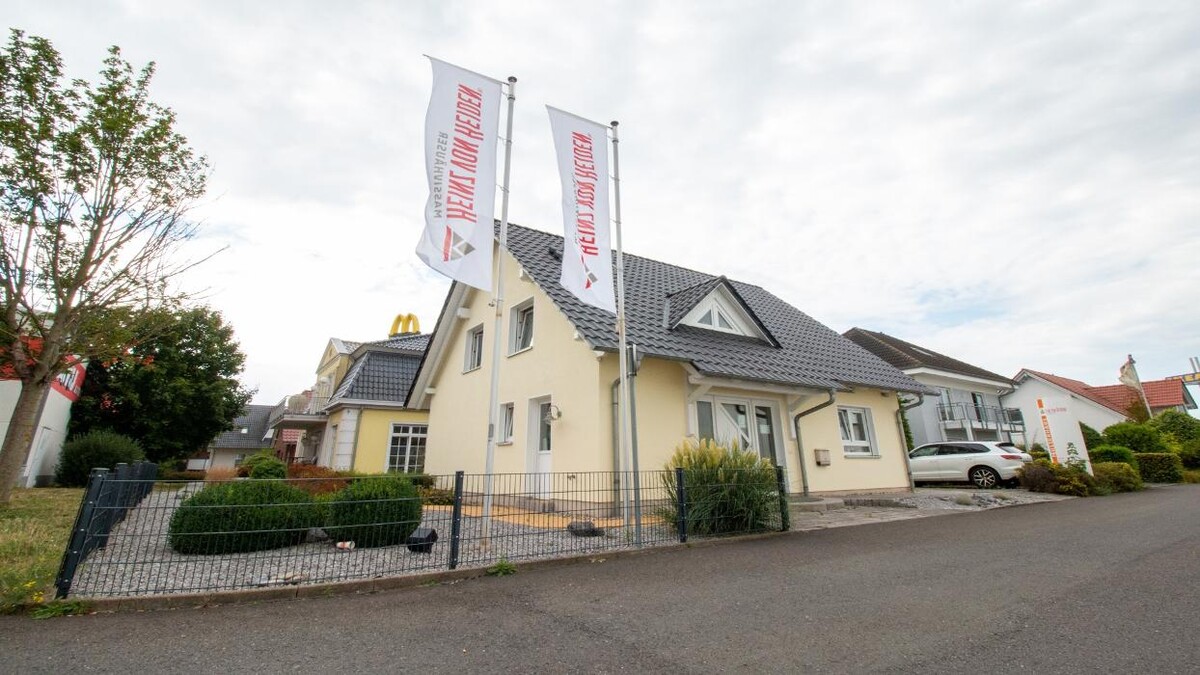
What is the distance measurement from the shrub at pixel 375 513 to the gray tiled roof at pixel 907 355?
22461mm

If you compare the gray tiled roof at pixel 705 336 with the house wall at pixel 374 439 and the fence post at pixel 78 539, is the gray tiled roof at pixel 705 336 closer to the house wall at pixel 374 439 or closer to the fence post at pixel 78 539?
the fence post at pixel 78 539

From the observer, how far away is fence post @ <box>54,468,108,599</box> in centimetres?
389

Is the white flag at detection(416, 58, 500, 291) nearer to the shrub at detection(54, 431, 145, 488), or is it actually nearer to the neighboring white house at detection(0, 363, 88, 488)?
the neighboring white house at detection(0, 363, 88, 488)

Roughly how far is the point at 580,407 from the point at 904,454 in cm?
954

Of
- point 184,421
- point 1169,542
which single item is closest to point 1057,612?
point 1169,542

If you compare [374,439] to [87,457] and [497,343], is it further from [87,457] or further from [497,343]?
[497,343]

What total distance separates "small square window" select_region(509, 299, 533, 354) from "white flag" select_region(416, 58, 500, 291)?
541 centimetres

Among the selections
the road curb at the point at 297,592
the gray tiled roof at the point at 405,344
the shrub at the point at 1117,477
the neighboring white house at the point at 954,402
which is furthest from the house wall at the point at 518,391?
the neighboring white house at the point at 954,402

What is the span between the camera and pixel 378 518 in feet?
19.7

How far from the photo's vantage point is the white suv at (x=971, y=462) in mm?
14734

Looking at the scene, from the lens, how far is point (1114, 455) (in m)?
16.6

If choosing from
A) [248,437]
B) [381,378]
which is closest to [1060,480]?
[381,378]

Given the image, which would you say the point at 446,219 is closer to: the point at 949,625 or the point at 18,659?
the point at 18,659

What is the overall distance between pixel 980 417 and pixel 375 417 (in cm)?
2648
